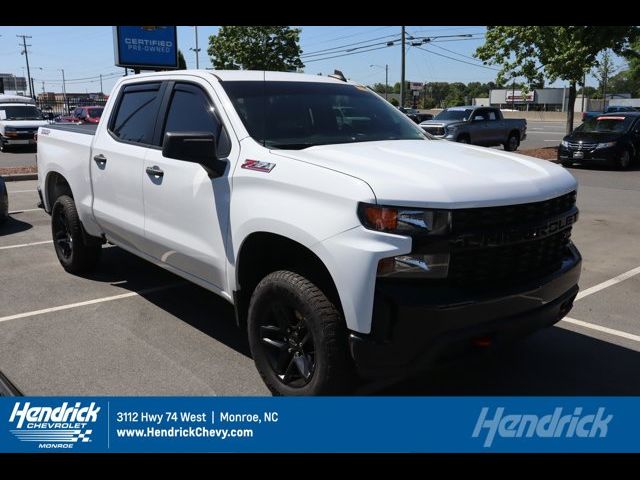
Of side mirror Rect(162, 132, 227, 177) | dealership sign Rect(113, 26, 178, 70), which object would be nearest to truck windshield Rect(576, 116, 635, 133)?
dealership sign Rect(113, 26, 178, 70)

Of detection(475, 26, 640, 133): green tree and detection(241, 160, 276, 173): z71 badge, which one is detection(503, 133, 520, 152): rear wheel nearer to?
detection(475, 26, 640, 133): green tree

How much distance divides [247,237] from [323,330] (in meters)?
0.80

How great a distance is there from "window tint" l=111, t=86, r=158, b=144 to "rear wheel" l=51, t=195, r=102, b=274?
1.13 m

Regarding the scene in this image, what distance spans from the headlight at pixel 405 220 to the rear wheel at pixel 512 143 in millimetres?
21948

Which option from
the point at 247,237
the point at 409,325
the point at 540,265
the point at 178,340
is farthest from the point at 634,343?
the point at 178,340

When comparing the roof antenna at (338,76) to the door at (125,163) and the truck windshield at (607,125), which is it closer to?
the door at (125,163)

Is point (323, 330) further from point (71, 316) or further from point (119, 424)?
point (71, 316)

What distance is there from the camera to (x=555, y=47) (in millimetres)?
21188

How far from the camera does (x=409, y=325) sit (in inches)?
109

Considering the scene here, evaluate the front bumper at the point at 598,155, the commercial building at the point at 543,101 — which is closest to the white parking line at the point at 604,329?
the front bumper at the point at 598,155

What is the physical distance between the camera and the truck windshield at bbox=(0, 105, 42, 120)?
2298cm

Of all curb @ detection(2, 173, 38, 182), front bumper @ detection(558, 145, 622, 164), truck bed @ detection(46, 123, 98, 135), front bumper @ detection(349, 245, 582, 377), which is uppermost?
truck bed @ detection(46, 123, 98, 135)

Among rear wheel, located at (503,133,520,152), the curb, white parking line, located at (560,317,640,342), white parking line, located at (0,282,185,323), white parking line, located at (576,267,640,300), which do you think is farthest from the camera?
rear wheel, located at (503,133,520,152)

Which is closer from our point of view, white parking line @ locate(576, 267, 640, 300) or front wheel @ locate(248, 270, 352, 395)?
front wheel @ locate(248, 270, 352, 395)
